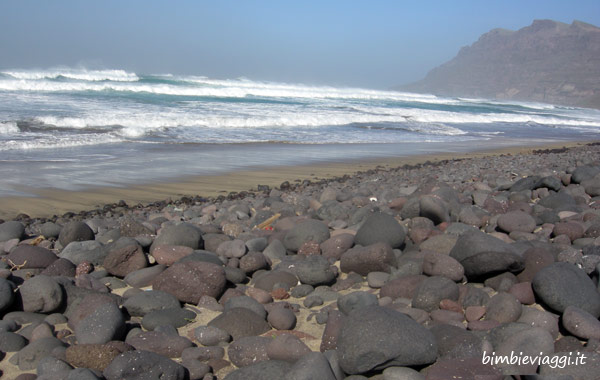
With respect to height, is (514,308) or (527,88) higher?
(527,88)

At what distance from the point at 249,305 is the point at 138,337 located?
25.3 inches

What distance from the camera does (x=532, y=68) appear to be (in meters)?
99.6

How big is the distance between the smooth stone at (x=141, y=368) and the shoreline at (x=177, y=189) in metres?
4.02

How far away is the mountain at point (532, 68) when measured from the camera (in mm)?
79625

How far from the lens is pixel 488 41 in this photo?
141 metres

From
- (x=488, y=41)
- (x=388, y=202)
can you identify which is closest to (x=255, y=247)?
(x=388, y=202)

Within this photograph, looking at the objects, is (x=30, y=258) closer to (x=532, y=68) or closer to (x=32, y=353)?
(x=32, y=353)

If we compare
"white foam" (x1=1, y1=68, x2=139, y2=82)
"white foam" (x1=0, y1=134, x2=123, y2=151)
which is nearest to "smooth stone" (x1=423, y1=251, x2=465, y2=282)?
"white foam" (x1=0, y1=134, x2=123, y2=151)

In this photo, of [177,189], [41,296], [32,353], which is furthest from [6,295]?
[177,189]

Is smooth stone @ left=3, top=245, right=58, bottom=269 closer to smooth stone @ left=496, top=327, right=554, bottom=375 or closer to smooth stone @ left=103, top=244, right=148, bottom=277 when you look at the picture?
smooth stone @ left=103, top=244, right=148, bottom=277

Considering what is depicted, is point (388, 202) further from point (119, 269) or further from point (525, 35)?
point (525, 35)

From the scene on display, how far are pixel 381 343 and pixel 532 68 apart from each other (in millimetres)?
108200

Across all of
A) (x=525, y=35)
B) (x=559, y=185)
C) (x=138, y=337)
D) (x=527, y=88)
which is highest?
(x=525, y=35)

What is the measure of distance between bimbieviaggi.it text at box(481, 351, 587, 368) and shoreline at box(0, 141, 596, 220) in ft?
16.4
